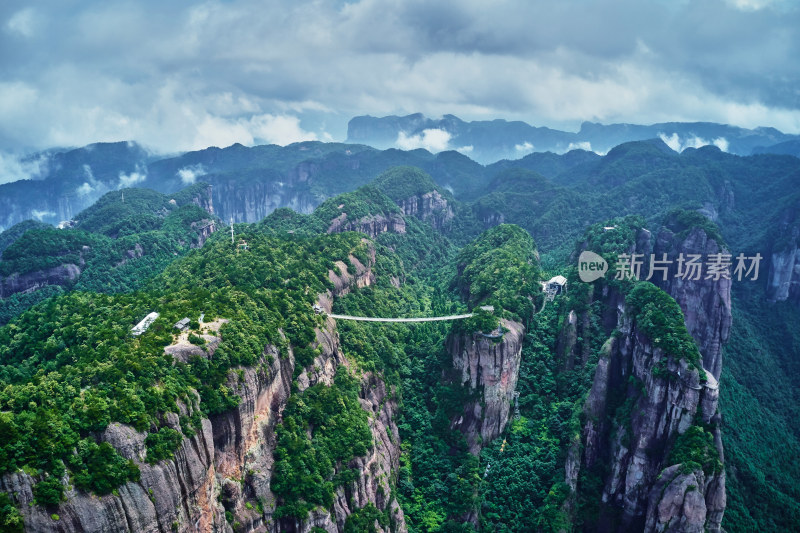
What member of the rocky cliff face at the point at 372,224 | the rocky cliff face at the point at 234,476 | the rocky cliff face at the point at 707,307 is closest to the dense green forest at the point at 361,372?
the rocky cliff face at the point at 234,476

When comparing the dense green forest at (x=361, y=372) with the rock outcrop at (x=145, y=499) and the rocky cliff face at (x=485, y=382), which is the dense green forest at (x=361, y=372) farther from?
the rocky cliff face at (x=485, y=382)

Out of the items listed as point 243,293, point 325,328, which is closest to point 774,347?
point 325,328

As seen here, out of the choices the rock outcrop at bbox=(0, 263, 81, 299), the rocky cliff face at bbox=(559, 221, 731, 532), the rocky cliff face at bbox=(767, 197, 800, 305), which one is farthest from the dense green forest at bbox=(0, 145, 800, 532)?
the rocky cliff face at bbox=(767, 197, 800, 305)

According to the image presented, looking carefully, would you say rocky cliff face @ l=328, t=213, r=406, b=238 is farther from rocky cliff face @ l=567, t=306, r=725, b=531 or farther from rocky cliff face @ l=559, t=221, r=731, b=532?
rocky cliff face @ l=567, t=306, r=725, b=531

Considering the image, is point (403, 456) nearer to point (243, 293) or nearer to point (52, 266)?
point (243, 293)
